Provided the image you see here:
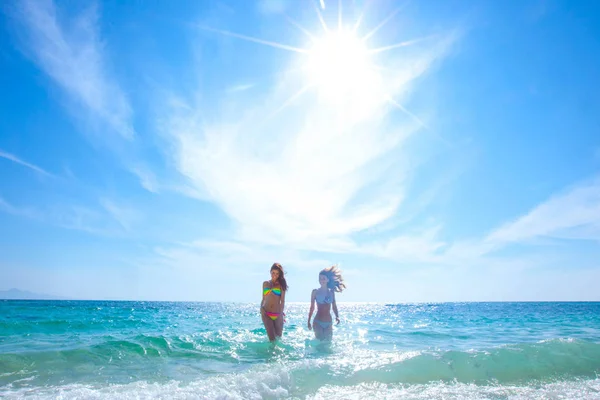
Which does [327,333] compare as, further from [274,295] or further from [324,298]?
[274,295]

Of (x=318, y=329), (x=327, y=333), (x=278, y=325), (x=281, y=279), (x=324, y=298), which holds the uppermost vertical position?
(x=281, y=279)

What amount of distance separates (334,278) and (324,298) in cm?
64

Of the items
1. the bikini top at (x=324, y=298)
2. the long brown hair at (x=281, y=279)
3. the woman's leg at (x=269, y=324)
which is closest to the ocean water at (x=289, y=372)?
the woman's leg at (x=269, y=324)

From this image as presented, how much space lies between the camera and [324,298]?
32.0ft

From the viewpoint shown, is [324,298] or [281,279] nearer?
[281,279]

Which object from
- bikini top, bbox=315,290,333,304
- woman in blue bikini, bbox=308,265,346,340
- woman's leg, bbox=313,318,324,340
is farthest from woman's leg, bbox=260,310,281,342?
bikini top, bbox=315,290,333,304

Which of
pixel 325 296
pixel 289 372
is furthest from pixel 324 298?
pixel 289 372

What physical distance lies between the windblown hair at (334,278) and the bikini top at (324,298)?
281 millimetres

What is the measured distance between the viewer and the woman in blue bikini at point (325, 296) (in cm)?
982

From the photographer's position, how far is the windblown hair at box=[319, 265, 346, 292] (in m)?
9.90

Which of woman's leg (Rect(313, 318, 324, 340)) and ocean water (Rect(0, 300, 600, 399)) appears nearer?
ocean water (Rect(0, 300, 600, 399))

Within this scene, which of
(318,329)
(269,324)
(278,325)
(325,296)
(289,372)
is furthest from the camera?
(318,329)

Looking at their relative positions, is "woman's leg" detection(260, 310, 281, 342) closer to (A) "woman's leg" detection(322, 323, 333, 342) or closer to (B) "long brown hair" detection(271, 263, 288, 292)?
(B) "long brown hair" detection(271, 263, 288, 292)

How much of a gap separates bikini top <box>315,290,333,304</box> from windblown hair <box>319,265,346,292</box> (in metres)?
0.28
